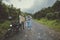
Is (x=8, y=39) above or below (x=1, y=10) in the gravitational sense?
below

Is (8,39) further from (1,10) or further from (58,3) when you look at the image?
(58,3)

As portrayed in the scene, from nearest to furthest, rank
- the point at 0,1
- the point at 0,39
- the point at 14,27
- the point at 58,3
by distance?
the point at 0,39 → the point at 14,27 → the point at 0,1 → the point at 58,3

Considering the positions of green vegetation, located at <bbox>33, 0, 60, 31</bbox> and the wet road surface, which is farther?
green vegetation, located at <bbox>33, 0, 60, 31</bbox>

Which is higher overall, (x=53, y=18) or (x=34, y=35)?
(x=34, y=35)

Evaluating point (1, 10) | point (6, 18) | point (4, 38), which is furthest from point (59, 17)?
point (4, 38)

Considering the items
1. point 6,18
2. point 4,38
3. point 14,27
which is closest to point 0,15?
point 6,18

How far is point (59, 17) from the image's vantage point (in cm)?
6247

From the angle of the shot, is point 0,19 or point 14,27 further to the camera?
point 0,19

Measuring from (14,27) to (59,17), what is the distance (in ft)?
119

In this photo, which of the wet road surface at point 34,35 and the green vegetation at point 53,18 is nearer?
the wet road surface at point 34,35

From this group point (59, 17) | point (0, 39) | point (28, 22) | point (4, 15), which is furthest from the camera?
point (59, 17)

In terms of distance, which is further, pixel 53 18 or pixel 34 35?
pixel 53 18

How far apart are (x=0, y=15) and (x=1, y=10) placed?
997mm

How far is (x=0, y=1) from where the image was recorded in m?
36.4
